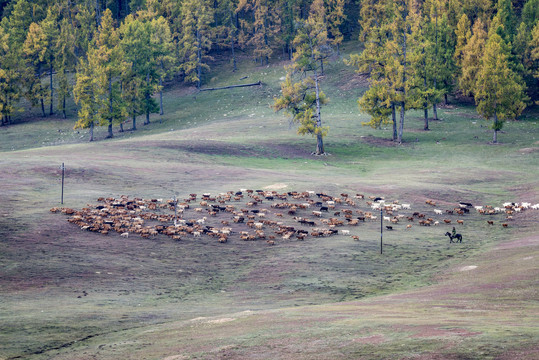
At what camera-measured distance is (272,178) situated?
54531mm

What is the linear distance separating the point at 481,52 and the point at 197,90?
2152 inches

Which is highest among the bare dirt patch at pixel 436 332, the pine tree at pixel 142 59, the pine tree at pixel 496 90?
the pine tree at pixel 142 59

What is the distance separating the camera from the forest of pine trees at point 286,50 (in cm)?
7894

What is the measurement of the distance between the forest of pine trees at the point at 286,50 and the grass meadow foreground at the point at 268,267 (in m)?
10.3

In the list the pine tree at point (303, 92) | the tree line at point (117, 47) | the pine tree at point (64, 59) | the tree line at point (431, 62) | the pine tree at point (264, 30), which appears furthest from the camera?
the pine tree at point (264, 30)

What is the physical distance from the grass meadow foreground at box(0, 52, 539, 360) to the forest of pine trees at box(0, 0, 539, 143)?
10.3 m

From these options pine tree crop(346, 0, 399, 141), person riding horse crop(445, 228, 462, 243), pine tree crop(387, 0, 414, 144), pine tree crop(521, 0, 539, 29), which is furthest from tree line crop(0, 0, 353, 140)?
person riding horse crop(445, 228, 462, 243)

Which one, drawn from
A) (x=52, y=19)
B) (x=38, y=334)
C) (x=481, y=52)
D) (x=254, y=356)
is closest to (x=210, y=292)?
(x=38, y=334)

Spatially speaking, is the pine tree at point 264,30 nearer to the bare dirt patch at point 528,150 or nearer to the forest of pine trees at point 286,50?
the forest of pine trees at point 286,50

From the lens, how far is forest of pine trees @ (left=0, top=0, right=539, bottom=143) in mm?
78938

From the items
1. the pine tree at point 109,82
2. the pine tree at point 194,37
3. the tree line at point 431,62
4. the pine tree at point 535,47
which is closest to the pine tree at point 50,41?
the pine tree at point 109,82

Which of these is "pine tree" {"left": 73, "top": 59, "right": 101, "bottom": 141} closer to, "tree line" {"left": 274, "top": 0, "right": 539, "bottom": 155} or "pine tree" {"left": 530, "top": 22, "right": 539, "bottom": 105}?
"tree line" {"left": 274, "top": 0, "right": 539, "bottom": 155}

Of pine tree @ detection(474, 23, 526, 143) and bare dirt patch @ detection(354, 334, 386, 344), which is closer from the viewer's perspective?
bare dirt patch @ detection(354, 334, 386, 344)

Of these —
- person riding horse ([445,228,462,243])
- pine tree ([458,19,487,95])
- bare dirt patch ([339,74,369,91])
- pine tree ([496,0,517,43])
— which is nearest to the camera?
person riding horse ([445,228,462,243])
